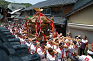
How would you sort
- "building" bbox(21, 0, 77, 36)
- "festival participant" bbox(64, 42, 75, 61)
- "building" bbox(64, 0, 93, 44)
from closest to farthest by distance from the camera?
"festival participant" bbox(64, 42, 75, 61)
"building" bbox(64, 0, 93, 44)
"building" bbox(21, 0, 77, 36)

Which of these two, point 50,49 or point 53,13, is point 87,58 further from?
point 53,13

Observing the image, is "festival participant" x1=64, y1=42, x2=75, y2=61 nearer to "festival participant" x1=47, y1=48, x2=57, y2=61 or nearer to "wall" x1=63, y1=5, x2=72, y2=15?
"festival participant" x1=47, y1=48, x2=57, y2=61

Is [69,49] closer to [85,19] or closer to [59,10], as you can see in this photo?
[85,19]

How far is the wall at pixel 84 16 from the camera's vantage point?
17.6 feet

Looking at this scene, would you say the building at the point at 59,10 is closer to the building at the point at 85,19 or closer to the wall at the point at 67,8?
the wall at the point at 67,8

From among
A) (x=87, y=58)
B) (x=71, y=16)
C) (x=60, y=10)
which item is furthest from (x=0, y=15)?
(x=60, y=10)

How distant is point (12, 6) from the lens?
2950cm

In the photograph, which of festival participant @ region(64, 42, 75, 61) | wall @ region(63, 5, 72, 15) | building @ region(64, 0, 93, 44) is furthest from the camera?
wall @ region(63, 5, 72, 15)

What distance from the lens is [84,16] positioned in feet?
19.2

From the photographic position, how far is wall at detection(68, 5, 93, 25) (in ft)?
17.6

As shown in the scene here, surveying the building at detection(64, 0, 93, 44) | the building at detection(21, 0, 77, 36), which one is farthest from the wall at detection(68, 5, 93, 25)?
the building at detection(21, 0, 77, 36)

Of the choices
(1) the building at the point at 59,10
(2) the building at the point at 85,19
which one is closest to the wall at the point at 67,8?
(1) the building at the point at 59,10

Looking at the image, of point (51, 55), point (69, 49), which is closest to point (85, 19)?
point (69, 49)

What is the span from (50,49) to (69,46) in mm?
1078
